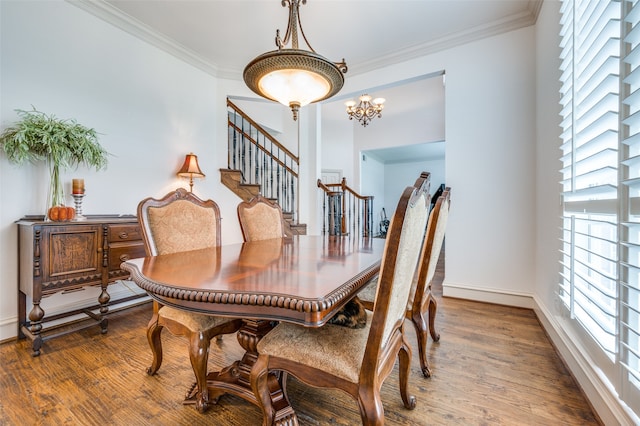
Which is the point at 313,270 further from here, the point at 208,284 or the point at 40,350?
the point at 40,350

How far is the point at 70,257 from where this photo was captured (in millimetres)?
1996

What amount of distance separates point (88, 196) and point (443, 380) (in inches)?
125

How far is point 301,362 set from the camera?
983 mm

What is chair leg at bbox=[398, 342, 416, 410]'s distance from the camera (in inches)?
48.9

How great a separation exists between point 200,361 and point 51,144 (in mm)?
2036

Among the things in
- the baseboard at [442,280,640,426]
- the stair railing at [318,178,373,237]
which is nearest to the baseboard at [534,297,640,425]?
the baseboard at [442,280,640,426]

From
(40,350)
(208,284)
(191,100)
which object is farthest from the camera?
(191,100)

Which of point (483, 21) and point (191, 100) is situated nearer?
point (483, 21)

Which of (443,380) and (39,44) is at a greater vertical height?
(39,44)

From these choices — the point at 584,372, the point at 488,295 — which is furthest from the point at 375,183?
the point at 584,372

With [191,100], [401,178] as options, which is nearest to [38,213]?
[191,100]

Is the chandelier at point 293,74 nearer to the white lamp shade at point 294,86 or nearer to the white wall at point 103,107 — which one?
the white lamp shade at point 294,86

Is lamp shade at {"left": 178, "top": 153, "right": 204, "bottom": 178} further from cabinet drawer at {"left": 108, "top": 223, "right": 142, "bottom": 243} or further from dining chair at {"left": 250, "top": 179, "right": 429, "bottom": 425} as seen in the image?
dining chair at {"left": 250, "top": 179, "right": 429, "bottom": 425}

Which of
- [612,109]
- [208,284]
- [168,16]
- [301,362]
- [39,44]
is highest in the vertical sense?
[168,16]
